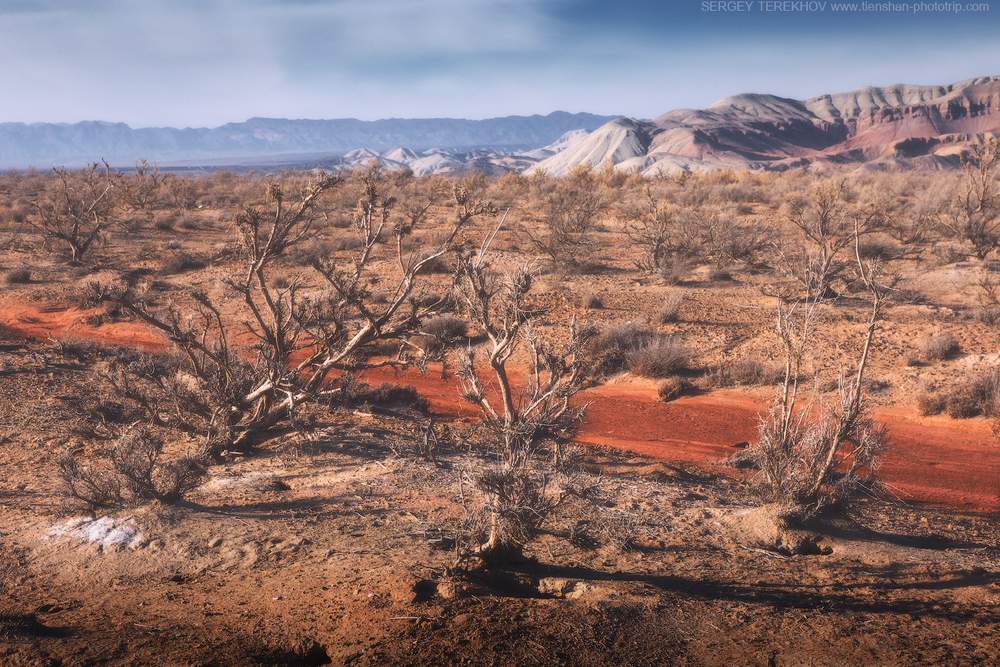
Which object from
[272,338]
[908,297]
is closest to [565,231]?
[908,297]

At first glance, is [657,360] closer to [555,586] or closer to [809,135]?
[555,586]

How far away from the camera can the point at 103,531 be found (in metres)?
4.38

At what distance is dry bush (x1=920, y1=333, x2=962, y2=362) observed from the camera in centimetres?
942

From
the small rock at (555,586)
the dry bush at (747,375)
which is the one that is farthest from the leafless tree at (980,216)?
the small rock at (555,586)

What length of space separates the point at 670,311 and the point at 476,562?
8.56 m

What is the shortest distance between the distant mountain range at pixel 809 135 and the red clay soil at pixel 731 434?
60825 millimetres

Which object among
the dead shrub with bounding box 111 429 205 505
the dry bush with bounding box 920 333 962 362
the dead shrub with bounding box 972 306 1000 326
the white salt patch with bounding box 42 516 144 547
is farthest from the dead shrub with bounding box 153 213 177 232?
the dead shrub with bounding box 972 306 1000 326

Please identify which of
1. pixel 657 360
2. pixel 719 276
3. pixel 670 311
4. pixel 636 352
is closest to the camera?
pixel 657 360

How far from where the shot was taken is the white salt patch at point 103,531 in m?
4.28

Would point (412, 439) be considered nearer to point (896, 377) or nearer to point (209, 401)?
point (209, 401)

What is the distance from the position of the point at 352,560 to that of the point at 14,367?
6777 mm

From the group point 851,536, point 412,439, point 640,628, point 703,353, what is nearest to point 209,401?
point 412,439

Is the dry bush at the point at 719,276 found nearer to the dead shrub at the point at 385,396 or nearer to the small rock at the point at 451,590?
the dead shrub at the point at 385,396

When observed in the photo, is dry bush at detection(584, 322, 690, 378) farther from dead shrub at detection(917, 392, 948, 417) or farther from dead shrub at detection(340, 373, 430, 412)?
dead shrub at detection(917, 392, 948, 417)
